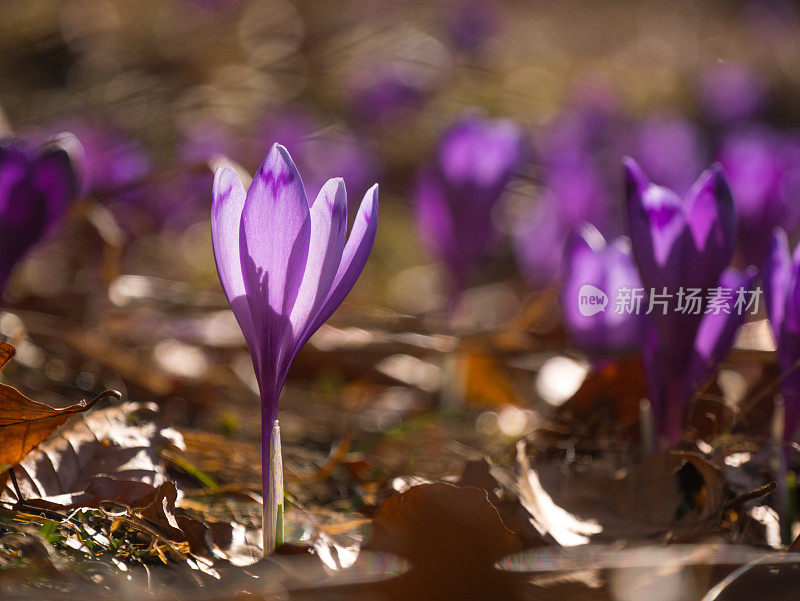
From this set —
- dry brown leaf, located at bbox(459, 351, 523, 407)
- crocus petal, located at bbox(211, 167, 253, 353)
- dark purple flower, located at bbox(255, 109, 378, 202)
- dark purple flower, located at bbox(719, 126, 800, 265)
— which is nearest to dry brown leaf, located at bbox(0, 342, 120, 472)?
crocus petal, located at bbox(211, 167, 253, 353)

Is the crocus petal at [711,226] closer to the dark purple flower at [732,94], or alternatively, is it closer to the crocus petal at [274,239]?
the crocus petal at [274,239]

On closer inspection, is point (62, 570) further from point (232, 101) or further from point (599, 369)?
point (232, 101)

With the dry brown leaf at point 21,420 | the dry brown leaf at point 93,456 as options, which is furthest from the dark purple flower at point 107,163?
the dry brown leaf at point 21,420

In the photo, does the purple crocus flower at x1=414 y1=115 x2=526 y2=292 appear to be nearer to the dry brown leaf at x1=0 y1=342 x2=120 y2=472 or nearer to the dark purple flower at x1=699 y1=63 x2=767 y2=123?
the dry brown leaf at x1=0 y1=342 x2=120 y2=472

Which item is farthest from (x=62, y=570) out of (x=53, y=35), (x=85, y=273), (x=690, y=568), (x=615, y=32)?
(x=615, y=32)

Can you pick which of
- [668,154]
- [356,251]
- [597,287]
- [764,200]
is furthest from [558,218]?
[356,251]

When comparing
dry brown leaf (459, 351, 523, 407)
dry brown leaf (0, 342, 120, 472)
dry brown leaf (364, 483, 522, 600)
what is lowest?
dry brown leaf (459, 351, 523, 407)

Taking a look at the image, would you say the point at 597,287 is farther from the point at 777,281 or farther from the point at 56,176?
the point at 56,176
